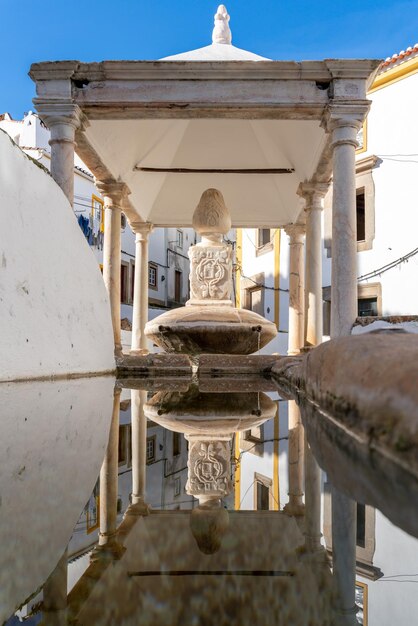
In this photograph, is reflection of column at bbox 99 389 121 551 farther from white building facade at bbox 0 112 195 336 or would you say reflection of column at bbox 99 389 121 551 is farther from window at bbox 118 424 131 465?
white building facade at bbox 0 112 195 336

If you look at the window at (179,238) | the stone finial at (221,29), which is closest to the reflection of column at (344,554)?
the stone finial at (221,29)

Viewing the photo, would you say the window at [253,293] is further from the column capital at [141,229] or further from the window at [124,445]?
the window at [124,445]

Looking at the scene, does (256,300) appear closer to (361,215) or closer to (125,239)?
(361,215)

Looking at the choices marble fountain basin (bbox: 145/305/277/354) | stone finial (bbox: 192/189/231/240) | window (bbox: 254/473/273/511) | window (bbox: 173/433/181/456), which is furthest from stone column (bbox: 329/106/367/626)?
window (bbox: 254/473/273/511)

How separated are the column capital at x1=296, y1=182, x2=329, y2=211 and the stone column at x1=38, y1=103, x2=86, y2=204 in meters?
3.50

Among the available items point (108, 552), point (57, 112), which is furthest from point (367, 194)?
point (108, 552)

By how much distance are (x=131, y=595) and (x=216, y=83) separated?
585cm

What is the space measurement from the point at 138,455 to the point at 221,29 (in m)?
8.81

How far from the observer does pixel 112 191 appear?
795 cm

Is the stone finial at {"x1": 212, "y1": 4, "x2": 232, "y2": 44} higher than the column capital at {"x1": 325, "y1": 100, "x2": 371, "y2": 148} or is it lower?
higher

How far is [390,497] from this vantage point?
106cm

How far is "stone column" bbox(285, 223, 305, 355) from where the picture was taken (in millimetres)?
9180

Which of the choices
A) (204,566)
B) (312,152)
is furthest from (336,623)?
(312,152)

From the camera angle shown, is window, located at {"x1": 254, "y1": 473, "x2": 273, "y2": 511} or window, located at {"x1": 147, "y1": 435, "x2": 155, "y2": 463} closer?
window, located at {"x1": 254, "y1": 473, "x2": 273, "y2": 511}
